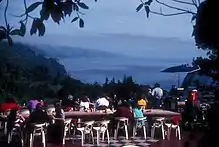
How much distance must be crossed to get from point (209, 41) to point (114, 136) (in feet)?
34.0

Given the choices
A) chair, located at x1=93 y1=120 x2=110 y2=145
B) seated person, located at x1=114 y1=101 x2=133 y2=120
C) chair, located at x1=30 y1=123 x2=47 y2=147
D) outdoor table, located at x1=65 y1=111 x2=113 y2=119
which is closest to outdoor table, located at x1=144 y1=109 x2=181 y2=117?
seated person, located at x1=114 y1=101 x2=133 y2=120

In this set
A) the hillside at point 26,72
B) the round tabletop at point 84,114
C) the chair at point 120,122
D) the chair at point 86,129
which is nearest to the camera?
the hillside at point 26,72

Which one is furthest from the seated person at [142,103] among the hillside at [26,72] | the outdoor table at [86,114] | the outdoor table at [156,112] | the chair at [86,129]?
the hillside at [26,72]

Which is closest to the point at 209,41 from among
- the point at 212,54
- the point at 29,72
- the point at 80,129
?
the point at 212,54

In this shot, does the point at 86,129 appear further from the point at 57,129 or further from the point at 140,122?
the point at 140,122

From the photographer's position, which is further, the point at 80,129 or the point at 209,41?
the point at 80,129

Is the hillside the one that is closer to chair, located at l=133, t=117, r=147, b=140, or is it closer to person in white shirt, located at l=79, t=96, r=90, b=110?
person in white shirt, located at l=79, t=96, r=90, b=110

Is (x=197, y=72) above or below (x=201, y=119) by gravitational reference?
above

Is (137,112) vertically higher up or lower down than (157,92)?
lower down

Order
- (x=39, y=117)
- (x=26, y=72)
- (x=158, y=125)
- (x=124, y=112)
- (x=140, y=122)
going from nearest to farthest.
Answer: (x=26, y=72), (x=39, y=117), (x=124, y=112), (x=140, y=122), (x=158, y=125)

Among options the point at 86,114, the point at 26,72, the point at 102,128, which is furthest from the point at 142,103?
the point at 26,72

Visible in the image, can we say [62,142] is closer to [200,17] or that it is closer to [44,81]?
[44,81]

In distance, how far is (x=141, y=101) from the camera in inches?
480

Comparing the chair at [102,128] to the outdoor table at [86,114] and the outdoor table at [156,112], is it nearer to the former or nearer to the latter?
the outdoor table at [86,114]
